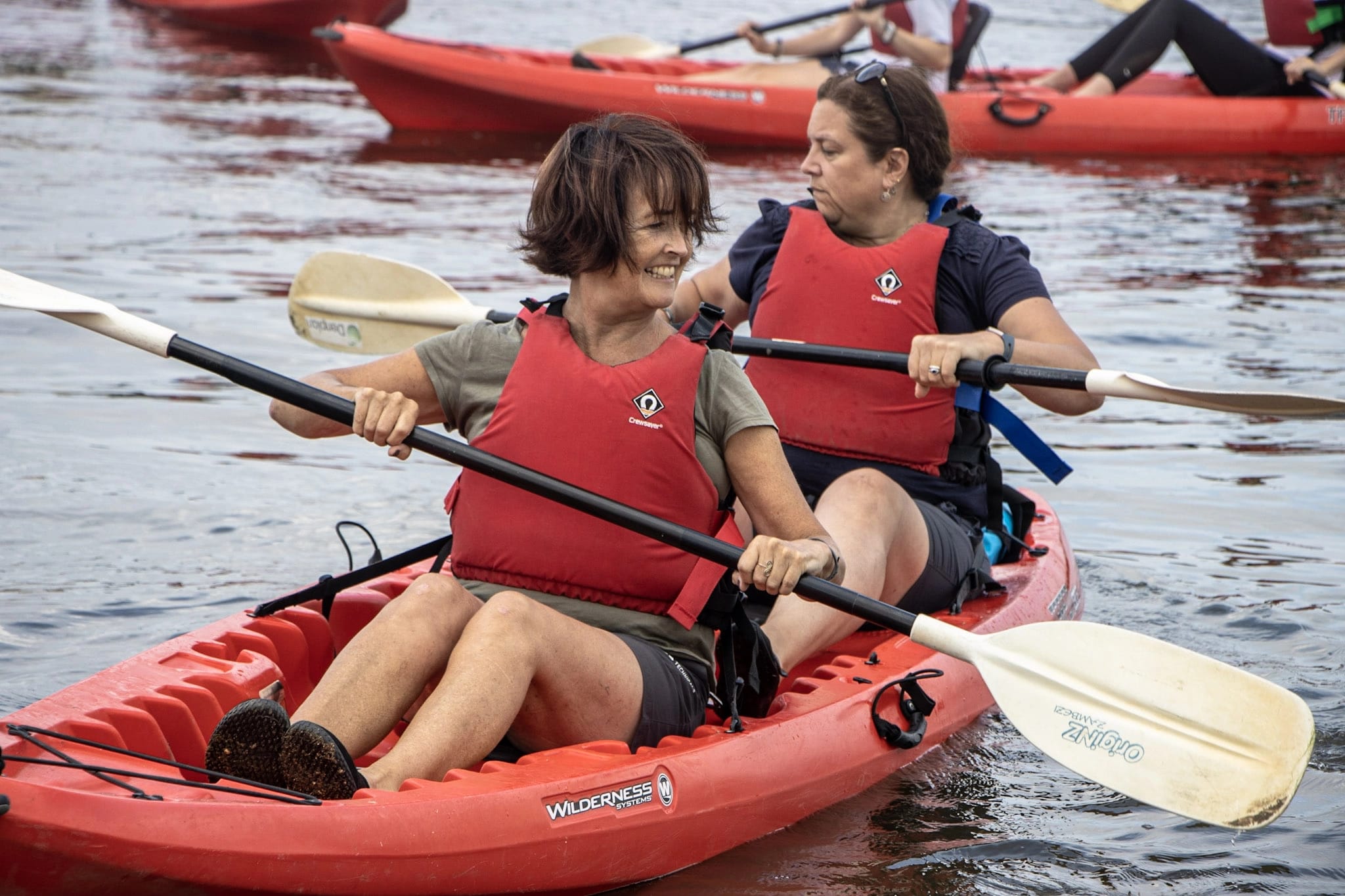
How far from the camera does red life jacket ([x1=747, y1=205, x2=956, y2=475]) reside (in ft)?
11.8

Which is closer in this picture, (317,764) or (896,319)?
(317,764)

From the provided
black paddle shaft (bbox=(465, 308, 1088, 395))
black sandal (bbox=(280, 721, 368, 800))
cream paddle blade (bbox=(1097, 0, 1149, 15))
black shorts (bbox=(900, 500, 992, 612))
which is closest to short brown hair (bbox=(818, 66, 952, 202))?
black paddle shaft (bbox=(465, 308, 1088, 395))

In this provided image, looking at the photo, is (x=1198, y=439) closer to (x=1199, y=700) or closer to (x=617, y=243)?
(x=1199, y=700)

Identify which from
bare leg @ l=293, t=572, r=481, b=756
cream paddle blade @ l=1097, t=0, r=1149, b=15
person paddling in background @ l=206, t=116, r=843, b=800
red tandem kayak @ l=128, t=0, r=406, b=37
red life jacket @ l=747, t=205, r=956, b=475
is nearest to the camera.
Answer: bare leg @ l=293, t=572, r=481, b=756

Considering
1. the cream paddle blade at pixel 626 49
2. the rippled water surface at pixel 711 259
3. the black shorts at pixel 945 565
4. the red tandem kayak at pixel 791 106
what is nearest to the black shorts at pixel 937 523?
the black shorts at pixel 945 565

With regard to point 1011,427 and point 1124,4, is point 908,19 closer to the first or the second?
point 1124,4

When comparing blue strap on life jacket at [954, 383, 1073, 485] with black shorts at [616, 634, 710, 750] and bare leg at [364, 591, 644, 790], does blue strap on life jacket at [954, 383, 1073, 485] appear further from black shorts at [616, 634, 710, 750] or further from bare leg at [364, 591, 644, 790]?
bare leg at [364, 591, 644, 790]

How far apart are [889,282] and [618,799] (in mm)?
1507

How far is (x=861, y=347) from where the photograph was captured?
3648 millimetres

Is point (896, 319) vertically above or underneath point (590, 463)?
above

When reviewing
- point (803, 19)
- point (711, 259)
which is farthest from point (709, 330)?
point (803, 19)

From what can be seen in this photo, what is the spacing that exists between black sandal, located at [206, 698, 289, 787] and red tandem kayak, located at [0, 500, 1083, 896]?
47mm

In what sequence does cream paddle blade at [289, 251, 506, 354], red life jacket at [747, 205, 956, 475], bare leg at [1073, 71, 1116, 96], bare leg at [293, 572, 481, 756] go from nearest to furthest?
1. bare leg at [293, 572, 481, 756]
2. red life jacket at [747, 205, 956, 475]
3. cream paddle blade at [289, 251, 506, 354]
4. bare leg at [1073, 71, 1116, 96]

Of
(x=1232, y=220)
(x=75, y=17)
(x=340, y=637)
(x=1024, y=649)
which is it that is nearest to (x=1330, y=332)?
(x=1232, y=220)
